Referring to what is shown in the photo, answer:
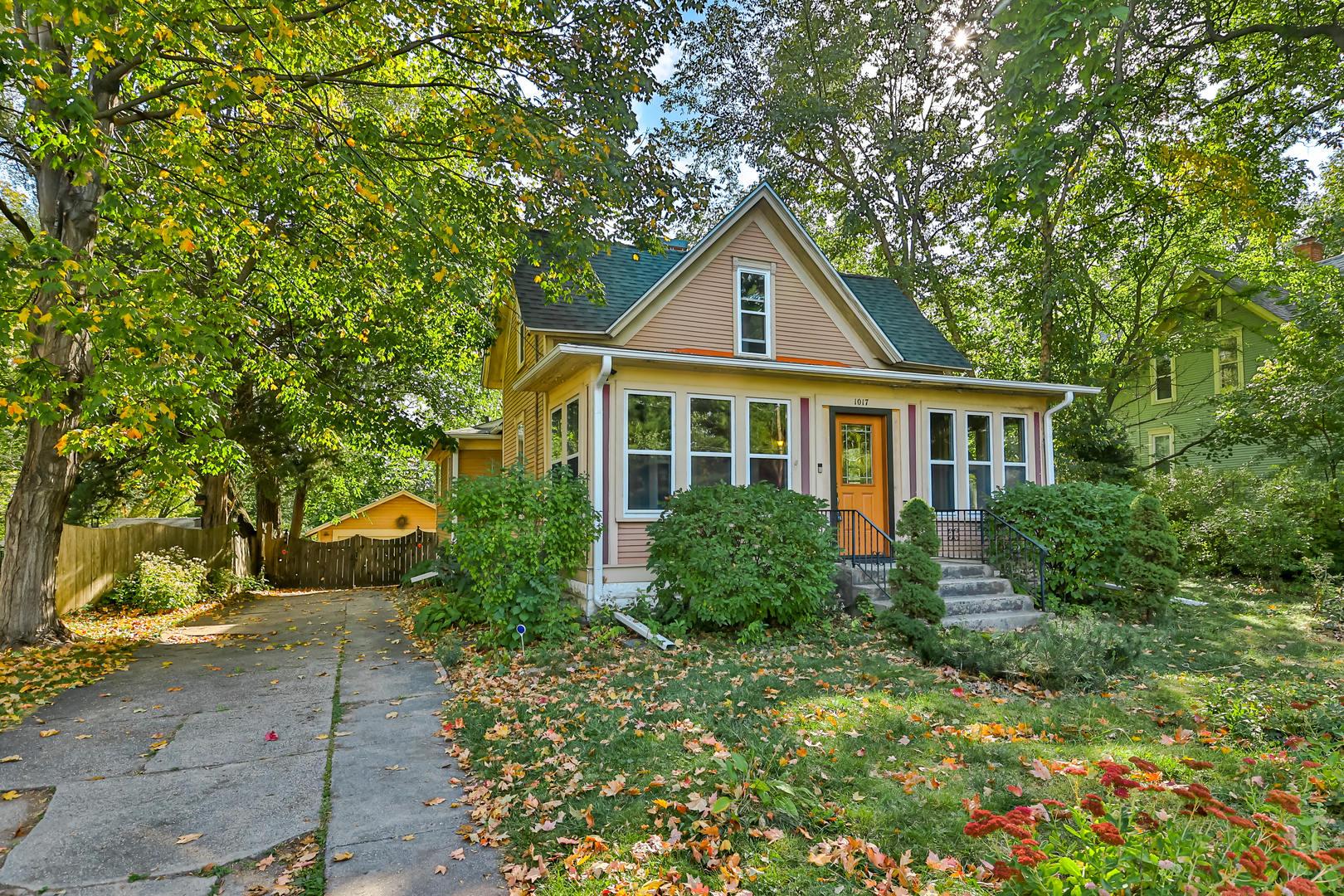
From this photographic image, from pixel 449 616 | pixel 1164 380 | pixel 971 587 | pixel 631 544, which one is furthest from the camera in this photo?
pixel 1164 380

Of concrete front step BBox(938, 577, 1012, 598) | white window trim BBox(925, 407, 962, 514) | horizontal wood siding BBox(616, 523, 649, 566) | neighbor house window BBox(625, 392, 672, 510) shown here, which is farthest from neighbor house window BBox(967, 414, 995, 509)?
horizontal wood siding BBox(616, 523, 649, 566)

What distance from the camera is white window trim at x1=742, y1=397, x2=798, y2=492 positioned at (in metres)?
10.5

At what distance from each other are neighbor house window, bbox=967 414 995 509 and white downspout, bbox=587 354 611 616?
6590mm

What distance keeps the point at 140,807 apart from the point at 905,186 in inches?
832

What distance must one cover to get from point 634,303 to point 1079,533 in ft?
25.2

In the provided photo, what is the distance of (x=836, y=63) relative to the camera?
18.7 m

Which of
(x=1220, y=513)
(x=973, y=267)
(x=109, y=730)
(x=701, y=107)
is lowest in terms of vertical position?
(x=109, y=730)

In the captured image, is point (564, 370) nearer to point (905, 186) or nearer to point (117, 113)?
point (117, 113)

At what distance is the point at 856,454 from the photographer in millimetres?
11406

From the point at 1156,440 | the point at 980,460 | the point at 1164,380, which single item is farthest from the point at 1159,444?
the point at 980,460

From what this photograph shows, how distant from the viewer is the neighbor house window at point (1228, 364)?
62.8 ft

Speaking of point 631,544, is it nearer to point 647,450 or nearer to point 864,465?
point 647,450

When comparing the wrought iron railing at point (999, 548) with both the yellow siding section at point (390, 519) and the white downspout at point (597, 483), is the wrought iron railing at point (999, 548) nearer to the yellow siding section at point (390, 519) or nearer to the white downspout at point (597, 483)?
the white downspout at point (597, 483)

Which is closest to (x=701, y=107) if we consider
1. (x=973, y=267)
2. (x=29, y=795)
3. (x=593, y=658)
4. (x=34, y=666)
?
(x=973, y=267)
